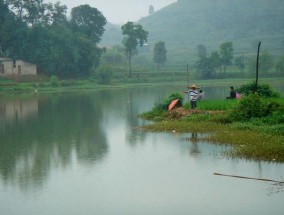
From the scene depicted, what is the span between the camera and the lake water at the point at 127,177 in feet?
32.2

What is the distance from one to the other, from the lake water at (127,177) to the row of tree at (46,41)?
149 ft

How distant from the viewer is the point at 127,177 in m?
12.2

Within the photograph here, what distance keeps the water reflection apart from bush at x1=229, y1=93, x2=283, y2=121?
18.4 feet

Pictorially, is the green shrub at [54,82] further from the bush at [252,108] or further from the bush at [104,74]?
the bush at [252,108]

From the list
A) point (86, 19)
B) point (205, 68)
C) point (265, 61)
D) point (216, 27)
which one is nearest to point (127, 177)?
point (205, 68)

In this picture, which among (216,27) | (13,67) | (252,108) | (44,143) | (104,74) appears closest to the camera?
(44,143)

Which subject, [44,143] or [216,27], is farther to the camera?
[216,27]

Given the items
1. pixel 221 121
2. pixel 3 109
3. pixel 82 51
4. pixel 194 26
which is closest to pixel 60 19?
pixel 82 51

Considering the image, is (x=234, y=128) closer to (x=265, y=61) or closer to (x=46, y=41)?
(x=46, y=41)

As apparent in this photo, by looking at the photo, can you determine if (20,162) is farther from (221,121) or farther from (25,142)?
(221,121)

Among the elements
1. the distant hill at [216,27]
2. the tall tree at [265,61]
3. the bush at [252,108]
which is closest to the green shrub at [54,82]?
the tall tree at [265,61]

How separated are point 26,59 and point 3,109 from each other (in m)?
32.5

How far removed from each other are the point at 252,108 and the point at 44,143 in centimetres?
840

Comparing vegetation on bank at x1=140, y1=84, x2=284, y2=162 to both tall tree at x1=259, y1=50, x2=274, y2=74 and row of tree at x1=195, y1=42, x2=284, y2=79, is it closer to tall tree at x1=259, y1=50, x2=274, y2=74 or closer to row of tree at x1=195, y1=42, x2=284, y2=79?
row of tree at x1=195, y1=42, x2=284, y2=79
